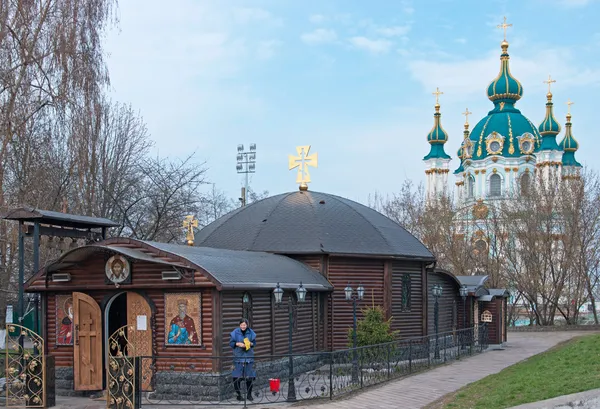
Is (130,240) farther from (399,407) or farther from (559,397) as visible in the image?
(559,397)

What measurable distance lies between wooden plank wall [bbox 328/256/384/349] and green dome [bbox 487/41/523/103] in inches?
2150

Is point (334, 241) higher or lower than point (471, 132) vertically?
lower

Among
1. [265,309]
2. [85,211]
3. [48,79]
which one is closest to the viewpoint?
[265,309]

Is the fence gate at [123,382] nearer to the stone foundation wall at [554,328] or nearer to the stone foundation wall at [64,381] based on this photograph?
the stone foundation wall at [64,381]

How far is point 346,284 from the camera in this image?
21422 mm

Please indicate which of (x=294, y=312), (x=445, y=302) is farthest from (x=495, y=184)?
(x=294, y=312)

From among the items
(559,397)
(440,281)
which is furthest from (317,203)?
(559,397)

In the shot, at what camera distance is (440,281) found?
25781mm

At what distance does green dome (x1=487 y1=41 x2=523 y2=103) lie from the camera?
7188cm

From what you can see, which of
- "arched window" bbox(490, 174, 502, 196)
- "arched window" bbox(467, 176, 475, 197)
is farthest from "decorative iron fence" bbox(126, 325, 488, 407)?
"arched window" bbox(467, 176, 475, 197)

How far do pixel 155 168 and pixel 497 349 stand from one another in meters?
15.1

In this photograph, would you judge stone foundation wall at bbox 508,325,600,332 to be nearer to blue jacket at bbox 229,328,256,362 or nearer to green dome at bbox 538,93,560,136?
blue jacket at bbox 229,328,256,362

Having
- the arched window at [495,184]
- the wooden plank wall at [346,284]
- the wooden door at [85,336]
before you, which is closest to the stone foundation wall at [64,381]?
the wooden door at [85,336]

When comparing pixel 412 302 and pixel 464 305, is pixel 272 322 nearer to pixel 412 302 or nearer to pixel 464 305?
pixel 412 302
